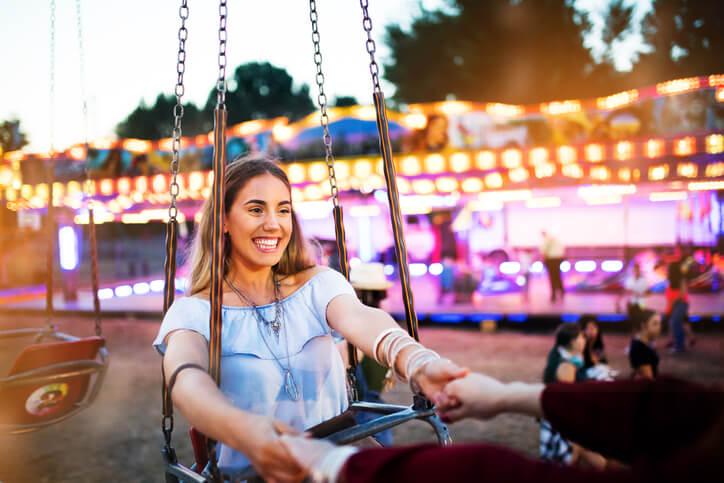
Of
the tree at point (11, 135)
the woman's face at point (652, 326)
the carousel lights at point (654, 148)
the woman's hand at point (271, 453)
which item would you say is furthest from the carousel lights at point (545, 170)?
the woman's hand at point (271, 453)

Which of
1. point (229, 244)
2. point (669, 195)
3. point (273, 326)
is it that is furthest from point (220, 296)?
point (669, 195)

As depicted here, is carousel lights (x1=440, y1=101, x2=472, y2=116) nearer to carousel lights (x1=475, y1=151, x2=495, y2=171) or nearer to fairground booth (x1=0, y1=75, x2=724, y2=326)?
fairground booth (x1=0, y1=75, x2=724, y2=326)

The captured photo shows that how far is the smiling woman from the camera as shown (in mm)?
1356

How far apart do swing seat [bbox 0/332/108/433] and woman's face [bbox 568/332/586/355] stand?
255 centimetres

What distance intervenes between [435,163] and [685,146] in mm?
3281

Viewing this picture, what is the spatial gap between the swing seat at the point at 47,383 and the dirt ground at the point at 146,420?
639 millimetres

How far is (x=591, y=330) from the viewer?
3.81 meters

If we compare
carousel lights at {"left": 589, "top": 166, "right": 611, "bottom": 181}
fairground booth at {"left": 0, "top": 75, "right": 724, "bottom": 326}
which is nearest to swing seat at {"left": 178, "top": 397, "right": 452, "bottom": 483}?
fairground booth at {"left": 0, "top": 75, "right": 724, "bottom": 326}

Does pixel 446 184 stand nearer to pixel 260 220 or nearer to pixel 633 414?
pixel 260 220

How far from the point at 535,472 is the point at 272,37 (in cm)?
228

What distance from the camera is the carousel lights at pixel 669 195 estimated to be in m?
9.06

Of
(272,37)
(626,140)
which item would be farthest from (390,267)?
(272,37)

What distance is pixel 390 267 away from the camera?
10.2m

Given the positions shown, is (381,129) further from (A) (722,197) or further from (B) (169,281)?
(A) (722,197)
